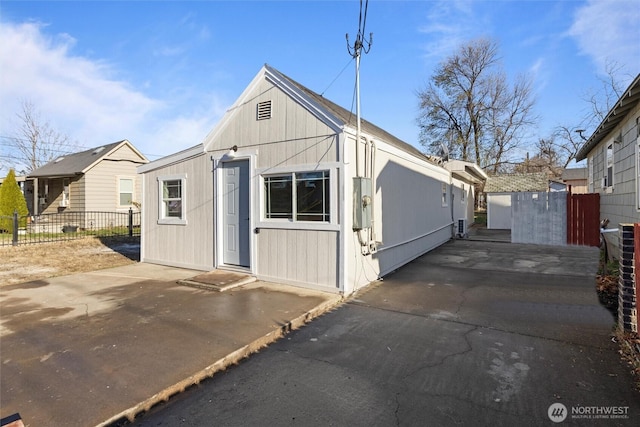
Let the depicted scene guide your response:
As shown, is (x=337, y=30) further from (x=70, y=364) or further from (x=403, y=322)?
(x=70, y=364)

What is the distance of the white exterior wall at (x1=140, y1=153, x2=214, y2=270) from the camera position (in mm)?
7930

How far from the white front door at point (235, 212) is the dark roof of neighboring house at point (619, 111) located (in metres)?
7.00

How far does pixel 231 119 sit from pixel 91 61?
7.99 meters

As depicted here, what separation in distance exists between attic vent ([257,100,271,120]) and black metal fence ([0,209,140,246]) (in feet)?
34.1

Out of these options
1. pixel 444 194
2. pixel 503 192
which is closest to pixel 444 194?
pixel 444 194

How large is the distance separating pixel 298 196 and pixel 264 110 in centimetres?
193

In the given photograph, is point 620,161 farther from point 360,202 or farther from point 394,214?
point 360,202

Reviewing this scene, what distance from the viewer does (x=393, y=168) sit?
8.04 m

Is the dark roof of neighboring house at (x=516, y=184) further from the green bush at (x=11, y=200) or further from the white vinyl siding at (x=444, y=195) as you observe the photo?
the green bush at (x=11, y=200)

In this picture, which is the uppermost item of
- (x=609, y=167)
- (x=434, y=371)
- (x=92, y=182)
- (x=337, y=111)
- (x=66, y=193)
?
(x=337, y=111)

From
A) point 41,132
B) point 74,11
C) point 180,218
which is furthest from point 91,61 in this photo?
point 41,132

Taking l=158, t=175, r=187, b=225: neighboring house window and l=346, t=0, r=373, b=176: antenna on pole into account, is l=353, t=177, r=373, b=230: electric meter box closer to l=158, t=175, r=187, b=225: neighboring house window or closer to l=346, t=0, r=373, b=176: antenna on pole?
l=346, t=0, r=373, b=176: antenna on pole

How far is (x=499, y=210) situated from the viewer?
1962 centimetres

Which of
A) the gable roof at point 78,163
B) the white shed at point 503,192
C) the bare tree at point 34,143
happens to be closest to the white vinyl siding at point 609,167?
the white shed at point 503,192
